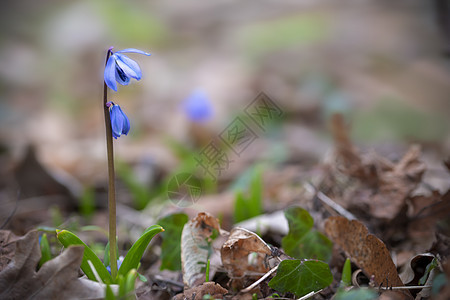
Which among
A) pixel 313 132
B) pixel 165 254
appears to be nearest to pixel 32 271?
pixel 165 254

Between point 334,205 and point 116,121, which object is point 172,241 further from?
point 334,205

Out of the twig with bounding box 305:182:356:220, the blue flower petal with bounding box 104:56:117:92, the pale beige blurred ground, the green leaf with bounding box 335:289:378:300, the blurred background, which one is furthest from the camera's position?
the pale beige blurred ground

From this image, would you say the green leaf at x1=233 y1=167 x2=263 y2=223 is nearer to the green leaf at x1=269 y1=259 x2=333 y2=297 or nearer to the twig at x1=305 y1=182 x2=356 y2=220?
the twig at x1=305 y1=182 x2=356 y2=220

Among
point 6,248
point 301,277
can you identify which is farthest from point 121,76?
point 301,277

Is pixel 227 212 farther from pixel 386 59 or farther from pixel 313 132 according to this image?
pixel 386 59

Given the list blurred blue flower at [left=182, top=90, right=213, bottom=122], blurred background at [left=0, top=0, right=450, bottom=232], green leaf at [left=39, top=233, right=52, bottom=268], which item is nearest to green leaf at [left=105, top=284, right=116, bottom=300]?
green leaf at [left=39, top=233, right=52, bottom=268]

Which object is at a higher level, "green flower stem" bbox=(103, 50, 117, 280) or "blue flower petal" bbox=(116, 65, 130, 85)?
"blue flower petal" bbox=(116, 65, 130, 85)
